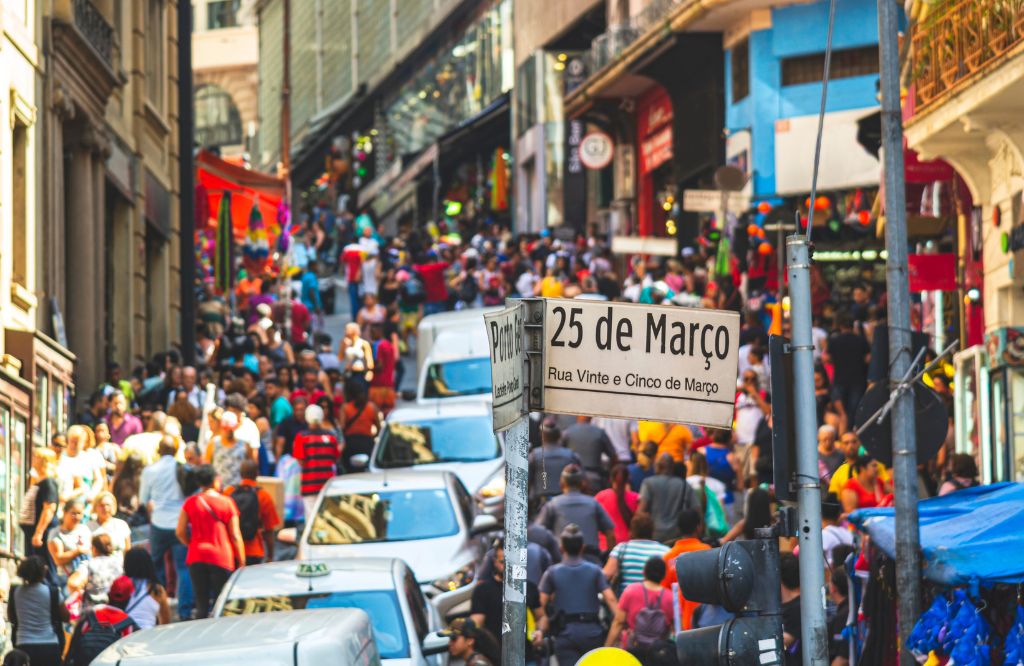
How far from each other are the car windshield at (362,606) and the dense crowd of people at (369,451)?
541mm

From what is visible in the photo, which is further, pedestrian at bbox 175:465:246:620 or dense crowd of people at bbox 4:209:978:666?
pedestrian at bbox 175:465:246:620

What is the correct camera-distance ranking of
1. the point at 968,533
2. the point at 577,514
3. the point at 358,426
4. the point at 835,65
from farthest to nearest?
the point at 835,65 → the point at 358,426 → the point at 577,514 → the point at 968,533

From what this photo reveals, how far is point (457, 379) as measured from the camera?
92.3 feet

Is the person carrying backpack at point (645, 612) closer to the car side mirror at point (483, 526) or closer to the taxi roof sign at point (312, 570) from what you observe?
the taxi roof sign at point (312, 570)

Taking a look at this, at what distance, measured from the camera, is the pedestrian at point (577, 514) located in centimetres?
1738

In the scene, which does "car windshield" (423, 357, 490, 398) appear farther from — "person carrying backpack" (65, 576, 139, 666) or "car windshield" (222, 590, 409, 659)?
"car windshield" (222, 590, 409, 659)

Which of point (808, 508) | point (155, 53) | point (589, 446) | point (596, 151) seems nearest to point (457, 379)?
point (589, 446)

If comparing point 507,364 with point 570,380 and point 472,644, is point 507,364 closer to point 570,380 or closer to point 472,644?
point 570,380

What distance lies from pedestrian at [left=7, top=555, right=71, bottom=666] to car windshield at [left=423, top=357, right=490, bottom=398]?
11.9 metres

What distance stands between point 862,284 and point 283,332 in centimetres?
1315

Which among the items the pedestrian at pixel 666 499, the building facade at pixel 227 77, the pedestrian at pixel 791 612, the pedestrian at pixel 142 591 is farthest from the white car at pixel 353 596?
the building facade at pixel 227 77

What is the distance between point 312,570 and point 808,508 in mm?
6132

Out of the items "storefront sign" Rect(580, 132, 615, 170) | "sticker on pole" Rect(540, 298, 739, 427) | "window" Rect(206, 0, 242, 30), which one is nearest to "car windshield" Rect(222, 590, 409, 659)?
"sticker on pole" Rect(540, 298, 739, 427)

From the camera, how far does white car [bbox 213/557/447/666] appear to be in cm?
1370
